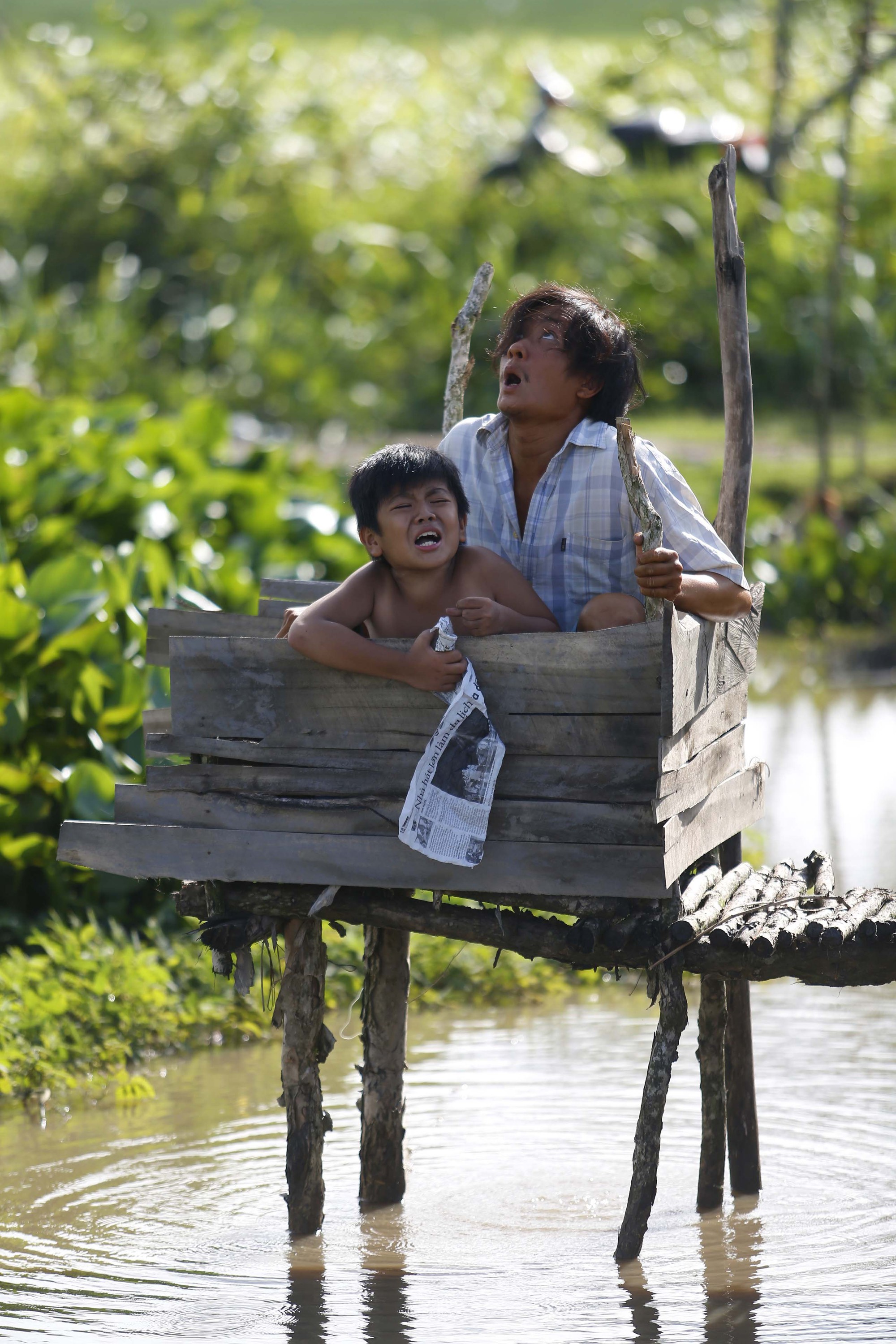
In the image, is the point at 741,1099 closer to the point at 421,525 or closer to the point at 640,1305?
the point at 640,1305

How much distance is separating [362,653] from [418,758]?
0.72 ft

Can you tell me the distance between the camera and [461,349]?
4023mm

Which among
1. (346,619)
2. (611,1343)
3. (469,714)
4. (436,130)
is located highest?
(436,130)

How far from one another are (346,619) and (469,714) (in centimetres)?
40

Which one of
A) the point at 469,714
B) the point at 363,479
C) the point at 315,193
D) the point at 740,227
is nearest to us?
the point at 469,714

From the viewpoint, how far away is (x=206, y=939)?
343 centimetres

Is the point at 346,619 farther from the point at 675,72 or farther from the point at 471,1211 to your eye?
the point at 675,72

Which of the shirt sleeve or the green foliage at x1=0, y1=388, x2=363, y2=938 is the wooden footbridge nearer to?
the shirt sleeve

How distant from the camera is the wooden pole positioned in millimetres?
3736

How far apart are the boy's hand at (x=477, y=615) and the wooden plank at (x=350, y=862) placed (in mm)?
392

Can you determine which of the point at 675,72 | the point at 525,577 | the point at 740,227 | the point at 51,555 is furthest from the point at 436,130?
the point at 525,577

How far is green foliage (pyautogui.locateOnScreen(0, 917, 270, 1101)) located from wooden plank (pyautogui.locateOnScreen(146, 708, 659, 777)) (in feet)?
5.66

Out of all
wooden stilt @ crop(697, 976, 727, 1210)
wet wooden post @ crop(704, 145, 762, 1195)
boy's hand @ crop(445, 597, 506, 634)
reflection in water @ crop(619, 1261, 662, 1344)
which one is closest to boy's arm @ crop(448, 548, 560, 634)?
boy's hand @ crop(445, 597, 506, 634)

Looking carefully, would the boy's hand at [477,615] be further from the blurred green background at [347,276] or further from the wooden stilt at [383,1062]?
the blurred green background at [347,276]
